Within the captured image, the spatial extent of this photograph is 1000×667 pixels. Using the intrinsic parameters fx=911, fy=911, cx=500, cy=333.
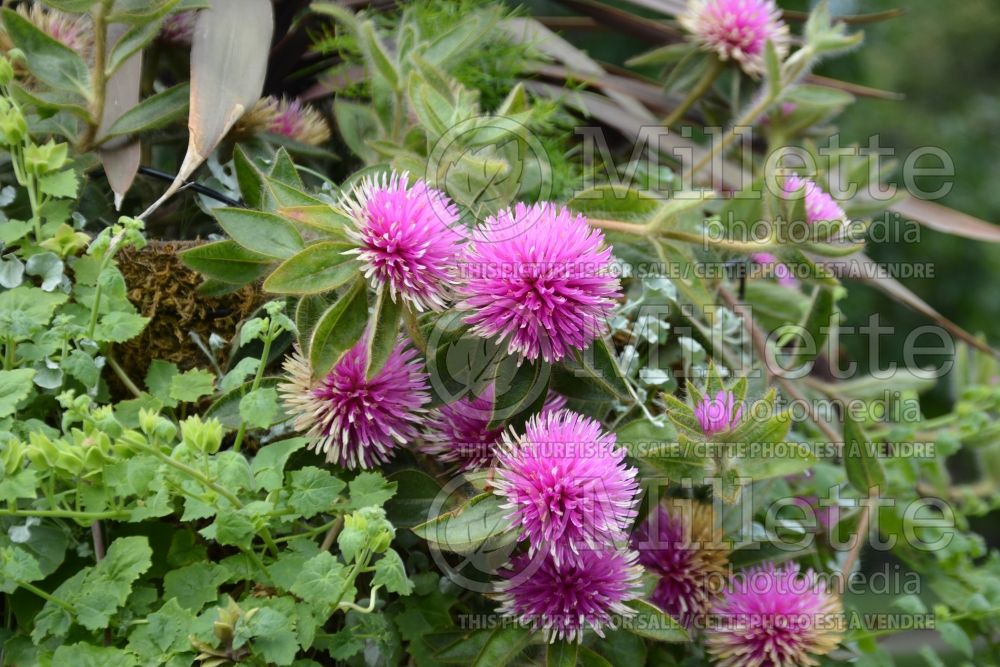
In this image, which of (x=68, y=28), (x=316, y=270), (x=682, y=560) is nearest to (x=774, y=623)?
(x=682, y=560)

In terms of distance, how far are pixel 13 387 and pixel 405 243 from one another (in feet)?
0.83

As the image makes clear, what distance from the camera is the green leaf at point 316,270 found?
513 mm

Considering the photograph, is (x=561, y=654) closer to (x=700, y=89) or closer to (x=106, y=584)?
(x=106, y=584)

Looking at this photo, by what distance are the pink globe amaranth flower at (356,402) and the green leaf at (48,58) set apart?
28 cm

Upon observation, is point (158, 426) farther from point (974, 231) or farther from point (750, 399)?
point (974, 231)

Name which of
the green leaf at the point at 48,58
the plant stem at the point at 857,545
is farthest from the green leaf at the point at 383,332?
the plant stem at the point at 857,545

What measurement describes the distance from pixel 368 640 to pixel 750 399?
13.7 inches

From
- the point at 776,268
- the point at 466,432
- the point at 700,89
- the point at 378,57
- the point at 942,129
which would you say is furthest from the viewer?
the point at 942,129

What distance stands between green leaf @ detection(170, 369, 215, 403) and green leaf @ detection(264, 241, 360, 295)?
0.36ft

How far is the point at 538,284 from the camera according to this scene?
1.72 feet

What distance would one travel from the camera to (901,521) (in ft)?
2.79

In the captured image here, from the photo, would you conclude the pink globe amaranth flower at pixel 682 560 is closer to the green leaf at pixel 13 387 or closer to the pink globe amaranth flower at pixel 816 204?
the pink globe amaranth flower at pixel 816 204

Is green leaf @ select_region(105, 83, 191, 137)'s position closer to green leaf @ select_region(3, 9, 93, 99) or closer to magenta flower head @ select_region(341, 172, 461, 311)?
green leaf @ select_region(3, 9, 93, 99)

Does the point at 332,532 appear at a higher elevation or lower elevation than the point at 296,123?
lower
